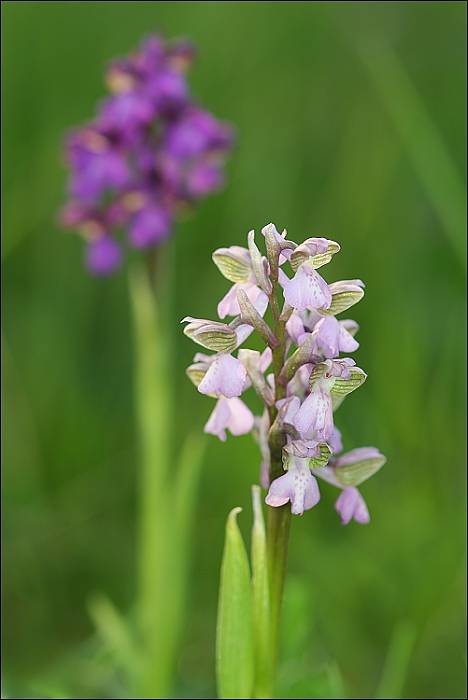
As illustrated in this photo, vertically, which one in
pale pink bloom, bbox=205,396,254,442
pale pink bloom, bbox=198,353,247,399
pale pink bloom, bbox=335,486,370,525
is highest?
pale pink bloom, bbox=198,353,247,399

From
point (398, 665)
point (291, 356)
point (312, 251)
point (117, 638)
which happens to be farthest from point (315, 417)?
point (117, 638)

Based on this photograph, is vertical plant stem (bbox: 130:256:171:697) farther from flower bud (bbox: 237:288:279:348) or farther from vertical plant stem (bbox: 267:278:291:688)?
flower bud (bbox: 237:288:279:348)

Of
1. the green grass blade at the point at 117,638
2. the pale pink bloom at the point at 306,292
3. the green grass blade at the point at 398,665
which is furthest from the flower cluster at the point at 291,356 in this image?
the green grass blade at the point at 117,638

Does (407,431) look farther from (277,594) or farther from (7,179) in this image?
(7,179)

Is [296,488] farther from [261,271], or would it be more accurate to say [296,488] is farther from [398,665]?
[398,665]

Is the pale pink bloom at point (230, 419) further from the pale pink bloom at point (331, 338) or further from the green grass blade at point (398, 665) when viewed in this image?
the green grass blade at point (398, 665)

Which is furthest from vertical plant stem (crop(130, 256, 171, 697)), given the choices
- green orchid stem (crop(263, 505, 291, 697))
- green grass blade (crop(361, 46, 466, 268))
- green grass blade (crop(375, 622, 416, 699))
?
green orchid stem (crop(263, 505, 291, 697))

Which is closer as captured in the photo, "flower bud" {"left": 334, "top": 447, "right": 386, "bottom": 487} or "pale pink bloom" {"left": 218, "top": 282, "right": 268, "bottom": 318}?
"pale pink bloom" {"left": 218, "top": 282, "right": 268, "bottom": 318}
